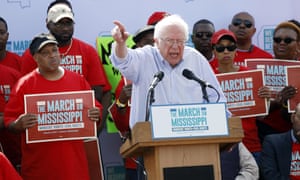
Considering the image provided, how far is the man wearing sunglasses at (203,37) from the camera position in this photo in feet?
27.4

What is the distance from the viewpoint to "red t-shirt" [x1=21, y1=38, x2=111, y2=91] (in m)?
7.69

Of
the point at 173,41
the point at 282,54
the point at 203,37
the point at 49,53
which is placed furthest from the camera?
the point at 203,37

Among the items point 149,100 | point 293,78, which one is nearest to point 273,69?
point 293,78

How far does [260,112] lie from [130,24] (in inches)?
73.3

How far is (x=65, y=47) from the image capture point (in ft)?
25.6

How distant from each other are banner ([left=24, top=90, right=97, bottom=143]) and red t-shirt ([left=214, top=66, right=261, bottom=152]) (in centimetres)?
146

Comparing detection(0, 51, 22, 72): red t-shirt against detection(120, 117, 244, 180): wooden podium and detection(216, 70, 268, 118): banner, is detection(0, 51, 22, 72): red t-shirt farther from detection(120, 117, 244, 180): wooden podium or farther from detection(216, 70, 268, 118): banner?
detection(120, 117, 244, 180): wooden podium

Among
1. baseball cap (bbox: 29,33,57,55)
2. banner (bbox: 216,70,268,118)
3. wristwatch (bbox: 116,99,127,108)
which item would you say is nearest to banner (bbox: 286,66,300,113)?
banner (bbox: 216,70,268,118)

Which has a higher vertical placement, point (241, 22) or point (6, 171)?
point (241, 22)

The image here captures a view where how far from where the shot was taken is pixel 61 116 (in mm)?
7008

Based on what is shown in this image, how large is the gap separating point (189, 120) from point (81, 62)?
271 cm

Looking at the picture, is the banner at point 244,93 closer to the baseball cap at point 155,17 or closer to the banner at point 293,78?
the banner at point 293,78

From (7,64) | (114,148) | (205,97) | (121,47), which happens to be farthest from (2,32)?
(205,97)

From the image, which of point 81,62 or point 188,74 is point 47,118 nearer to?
point 81,62
